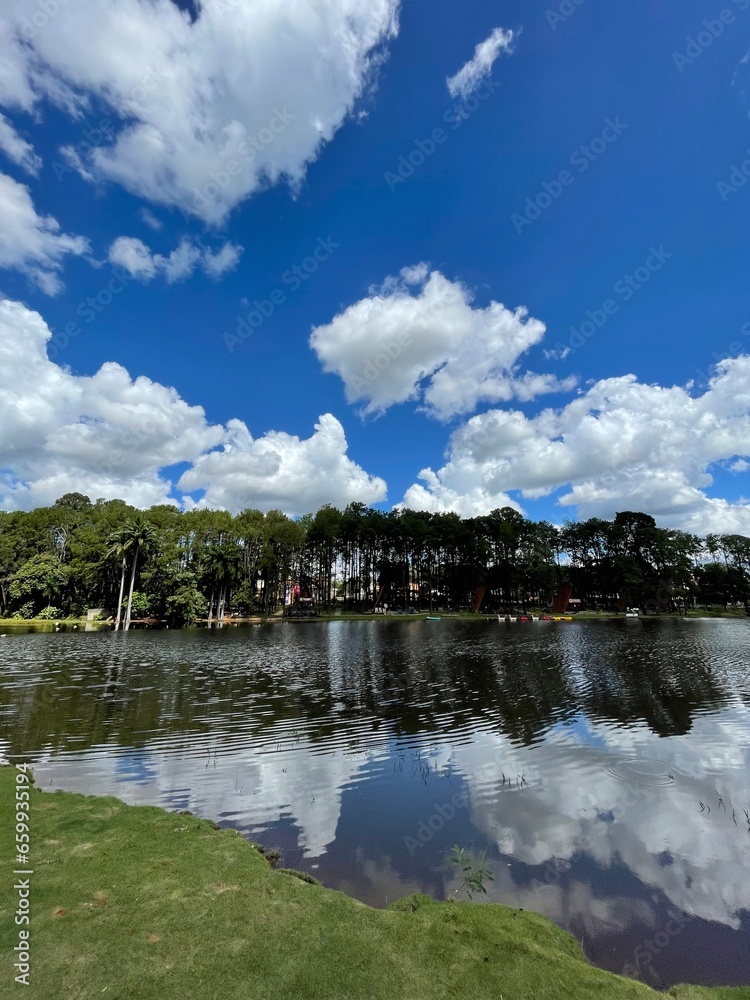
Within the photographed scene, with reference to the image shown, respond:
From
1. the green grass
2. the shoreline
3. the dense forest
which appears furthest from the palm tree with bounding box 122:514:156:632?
the green grass

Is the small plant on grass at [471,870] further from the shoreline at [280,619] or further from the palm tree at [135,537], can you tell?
the palm tree at [135,537]

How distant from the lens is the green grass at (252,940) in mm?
4293

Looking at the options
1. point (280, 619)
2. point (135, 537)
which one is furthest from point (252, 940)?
point (280, 619)

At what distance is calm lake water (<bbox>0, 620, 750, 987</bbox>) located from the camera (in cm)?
699

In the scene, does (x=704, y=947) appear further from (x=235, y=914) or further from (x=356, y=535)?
(x=356, y=535)

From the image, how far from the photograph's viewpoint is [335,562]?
12275 centimetres

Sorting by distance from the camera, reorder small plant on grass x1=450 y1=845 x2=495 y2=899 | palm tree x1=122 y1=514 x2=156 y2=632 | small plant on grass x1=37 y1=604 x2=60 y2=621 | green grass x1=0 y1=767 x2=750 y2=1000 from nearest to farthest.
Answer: green grass x1=0 y1=767 x2=750 y2=1000, small plant on grass x1=450 y1=845 x2=495 y2=899, palm tree x1=122 y1=514 x2=156 y2=632, small plant on grass x1=37 y1=604 x2=60 y2=621

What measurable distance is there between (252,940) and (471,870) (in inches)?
164

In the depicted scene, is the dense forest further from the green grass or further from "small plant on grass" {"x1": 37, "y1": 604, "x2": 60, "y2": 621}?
the green grass

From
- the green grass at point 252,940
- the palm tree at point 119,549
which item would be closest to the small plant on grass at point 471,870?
the green grass at point 252,940

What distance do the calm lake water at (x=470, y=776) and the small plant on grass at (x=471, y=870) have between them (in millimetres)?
163

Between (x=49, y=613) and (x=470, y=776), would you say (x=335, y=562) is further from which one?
(x=470, y=776)

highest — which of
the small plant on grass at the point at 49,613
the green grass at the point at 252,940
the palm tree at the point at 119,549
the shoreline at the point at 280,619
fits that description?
the palm tree at the point at 119,549

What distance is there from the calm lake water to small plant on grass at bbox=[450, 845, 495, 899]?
16 centimetres
